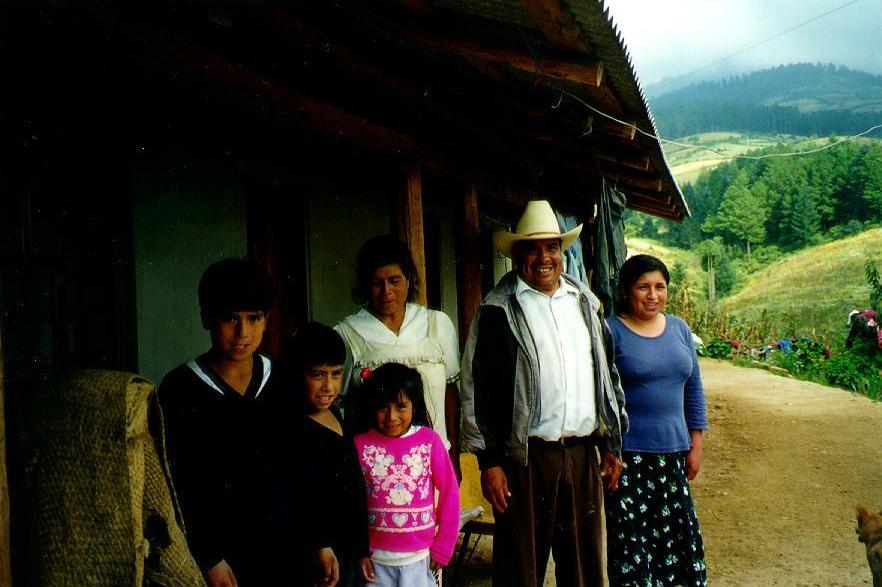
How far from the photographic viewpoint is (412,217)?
156 inches

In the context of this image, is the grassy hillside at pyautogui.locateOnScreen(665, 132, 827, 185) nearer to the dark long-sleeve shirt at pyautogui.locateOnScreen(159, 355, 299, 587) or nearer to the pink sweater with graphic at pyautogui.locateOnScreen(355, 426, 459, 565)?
the pink sweater with graphic at pyautogui.locateOnScreen(355, 426, 459, 565)

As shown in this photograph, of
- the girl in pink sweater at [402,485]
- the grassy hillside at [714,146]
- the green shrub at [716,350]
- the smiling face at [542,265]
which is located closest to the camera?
the girl in pink sweater at [402,485]

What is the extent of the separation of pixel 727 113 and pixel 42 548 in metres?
184

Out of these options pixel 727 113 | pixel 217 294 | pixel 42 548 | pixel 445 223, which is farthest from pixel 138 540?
A: pixel 727 113

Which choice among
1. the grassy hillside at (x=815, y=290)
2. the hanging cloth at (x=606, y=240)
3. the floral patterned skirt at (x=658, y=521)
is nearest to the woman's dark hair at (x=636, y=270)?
the floral patterned skirt at (x=658, y=521)

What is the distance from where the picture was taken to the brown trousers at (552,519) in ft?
8.95

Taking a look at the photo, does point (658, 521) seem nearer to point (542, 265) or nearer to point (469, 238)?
point (542, 265)

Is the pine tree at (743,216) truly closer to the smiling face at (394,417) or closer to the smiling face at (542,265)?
the smiling face at (542,265)

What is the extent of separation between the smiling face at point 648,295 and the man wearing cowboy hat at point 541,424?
0.30 metres

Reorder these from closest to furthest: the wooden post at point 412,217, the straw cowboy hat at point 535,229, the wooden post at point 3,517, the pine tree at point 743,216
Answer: the wooden post at point 3,517 < the straw cowboy hat at point 535,229 < the wooden post at point 412,217 < the pine tree at point 743,216

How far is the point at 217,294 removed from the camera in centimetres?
205

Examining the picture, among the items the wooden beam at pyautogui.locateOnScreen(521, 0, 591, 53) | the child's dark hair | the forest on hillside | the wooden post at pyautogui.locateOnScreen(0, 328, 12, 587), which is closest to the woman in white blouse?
the child's dark hair

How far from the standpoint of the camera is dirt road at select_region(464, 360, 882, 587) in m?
4.28

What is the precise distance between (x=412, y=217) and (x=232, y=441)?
2259 mm
